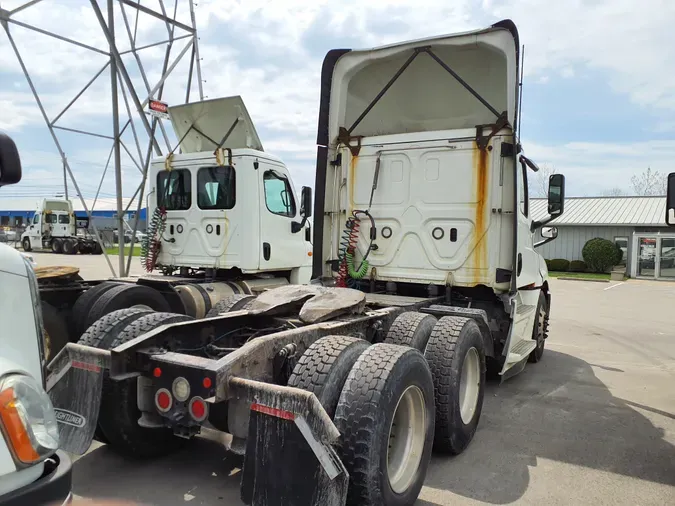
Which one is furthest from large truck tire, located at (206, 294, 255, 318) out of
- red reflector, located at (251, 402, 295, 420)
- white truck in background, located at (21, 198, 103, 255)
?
white truck in background, located at (21, 198, 103, 255)

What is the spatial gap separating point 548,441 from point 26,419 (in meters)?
4.27

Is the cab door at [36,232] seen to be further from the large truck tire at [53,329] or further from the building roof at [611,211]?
the large truck tire at [53,329]

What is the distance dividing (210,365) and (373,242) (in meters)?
3.54

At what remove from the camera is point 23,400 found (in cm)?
181

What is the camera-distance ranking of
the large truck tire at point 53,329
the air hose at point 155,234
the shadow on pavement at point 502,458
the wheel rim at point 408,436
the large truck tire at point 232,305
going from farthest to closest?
the air hose at point 155,234
the large truck tire at point 53,329
the large truck tire at point 232,305
the shadow on pavement at point 502,458
the wheel rim at point 408,436

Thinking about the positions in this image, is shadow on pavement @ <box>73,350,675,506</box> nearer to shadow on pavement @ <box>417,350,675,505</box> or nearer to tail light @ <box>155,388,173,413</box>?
shadow on pavement @ <box>417,350,675,505</box>

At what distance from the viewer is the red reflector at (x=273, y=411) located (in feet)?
8.95

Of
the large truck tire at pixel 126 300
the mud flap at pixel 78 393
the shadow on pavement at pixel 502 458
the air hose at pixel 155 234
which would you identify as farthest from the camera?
the air hose at pixel 155 234

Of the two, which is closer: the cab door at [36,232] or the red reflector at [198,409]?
the red reflector at [198,409]

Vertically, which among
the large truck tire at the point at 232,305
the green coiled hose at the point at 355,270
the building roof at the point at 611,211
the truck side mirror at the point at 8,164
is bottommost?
the large truck tire at the point at 232,305

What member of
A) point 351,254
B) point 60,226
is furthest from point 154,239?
point 60,226

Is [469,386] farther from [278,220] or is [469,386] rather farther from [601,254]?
[601,254]

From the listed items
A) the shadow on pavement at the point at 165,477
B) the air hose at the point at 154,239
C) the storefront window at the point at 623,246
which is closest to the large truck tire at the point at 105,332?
the shadow on pavement at the point at 165,477

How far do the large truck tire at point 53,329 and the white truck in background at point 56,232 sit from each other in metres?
29.6
